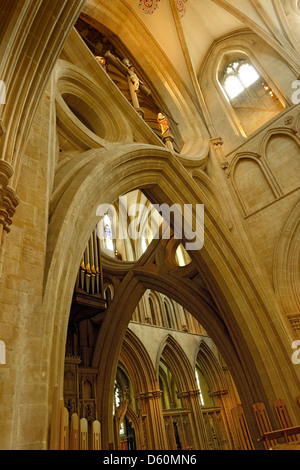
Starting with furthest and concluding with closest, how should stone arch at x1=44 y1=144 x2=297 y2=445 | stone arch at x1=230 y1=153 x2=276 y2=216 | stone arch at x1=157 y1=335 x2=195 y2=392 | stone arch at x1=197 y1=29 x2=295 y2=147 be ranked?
stone arch at x1=157 y1=335 x2=195 y2=392
stone arch at x1=197 y1=29 x2=295 y2=147
stone arch at x1=230 y1=153 x2=276 y2=216
stone arch at x1=44 y1=144 x2=297 y2=445

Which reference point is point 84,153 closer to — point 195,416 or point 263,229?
point 263,229

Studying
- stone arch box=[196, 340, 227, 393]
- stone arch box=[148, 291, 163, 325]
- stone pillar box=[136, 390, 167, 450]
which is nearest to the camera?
stone pillar box=[136, 390, 167, 450]

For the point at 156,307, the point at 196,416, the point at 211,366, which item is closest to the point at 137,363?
the point at 156,307

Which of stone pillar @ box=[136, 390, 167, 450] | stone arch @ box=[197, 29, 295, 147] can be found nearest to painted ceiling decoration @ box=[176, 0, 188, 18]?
stone arch @ box=[197, 29, 295, 147]

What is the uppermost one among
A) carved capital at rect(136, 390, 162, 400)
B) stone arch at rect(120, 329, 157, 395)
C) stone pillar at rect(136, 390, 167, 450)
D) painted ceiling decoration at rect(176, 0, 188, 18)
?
painted ceiling decoration at rect(176, 0, 188, 18)

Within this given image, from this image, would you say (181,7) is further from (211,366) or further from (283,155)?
(211,366)

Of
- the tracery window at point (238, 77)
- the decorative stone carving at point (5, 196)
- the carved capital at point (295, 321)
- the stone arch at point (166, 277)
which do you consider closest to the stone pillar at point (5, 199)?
the decorative stone carving at point (5, 196)

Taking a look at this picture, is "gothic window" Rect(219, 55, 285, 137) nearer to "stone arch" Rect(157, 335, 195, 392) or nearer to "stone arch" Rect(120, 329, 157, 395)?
"stone arch" Rect(120, 329, 157, 395)

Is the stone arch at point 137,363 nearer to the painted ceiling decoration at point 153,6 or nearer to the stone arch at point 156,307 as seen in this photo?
the stone arch at point 156,307

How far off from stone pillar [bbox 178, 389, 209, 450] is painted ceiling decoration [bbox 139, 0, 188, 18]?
15086 millimetres

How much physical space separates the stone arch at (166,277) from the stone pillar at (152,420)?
384 centimetres

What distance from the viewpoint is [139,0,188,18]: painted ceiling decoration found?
11500 millimetres

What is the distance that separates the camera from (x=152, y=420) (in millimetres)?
11352

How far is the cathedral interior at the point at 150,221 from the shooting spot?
3244 millimetres
